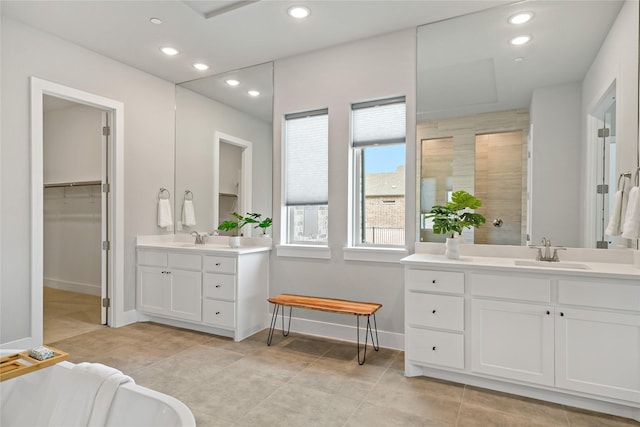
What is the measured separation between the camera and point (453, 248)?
2746 mm

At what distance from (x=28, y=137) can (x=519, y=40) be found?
13.6ft

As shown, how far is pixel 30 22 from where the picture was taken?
3082mm

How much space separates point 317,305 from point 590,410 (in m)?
1.95

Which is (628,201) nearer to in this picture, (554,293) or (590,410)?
(554,293)

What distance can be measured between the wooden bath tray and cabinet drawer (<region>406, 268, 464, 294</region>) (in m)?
2.10

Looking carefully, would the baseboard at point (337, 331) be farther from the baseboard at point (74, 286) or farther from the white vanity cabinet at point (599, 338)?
the baseboard at point (74, 286)

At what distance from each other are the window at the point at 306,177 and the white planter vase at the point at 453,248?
1.24 meters

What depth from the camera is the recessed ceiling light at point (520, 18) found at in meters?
2.74

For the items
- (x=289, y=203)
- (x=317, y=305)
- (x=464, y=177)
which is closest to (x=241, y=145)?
(x=289, y=203)

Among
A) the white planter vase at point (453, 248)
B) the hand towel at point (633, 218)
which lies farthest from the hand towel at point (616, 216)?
the white planter vase at point (453, 248)

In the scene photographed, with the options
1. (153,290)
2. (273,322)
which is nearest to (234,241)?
(273,322)

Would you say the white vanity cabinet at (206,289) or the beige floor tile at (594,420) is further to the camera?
the white vanity cabinet at (206,289)

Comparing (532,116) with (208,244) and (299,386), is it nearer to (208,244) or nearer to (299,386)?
(299,386)

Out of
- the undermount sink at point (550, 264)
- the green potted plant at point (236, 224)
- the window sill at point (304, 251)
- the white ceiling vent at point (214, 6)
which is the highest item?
the white ceiling vent at point (214, 6)
